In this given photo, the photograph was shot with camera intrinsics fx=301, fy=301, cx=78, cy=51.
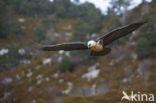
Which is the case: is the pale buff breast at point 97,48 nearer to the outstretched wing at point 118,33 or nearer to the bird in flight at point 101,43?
the bird in flight at point 101,43

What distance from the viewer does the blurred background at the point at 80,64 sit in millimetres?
26600

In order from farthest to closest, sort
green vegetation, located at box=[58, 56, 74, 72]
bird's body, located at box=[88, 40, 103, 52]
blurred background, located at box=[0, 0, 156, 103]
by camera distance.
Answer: green vegetation, located at box=[58, 56, 74, 72] → blurred background, located at box=[0, 0, 156, 103] → bird's body, located at box=[88, 40, 103, 52]

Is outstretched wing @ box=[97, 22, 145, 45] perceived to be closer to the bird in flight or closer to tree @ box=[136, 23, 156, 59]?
the bird in flight

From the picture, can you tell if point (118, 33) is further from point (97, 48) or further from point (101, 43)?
point (97, 48)

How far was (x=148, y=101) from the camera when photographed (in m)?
13.9

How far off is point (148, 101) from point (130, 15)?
28954 mm

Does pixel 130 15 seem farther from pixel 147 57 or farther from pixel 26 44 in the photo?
pixel 26 44

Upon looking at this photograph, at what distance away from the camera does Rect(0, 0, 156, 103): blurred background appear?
26.6m

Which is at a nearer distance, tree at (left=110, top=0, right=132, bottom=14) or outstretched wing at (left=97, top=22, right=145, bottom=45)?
outstretched wing at (left=97, top=22, right=145, bottom=45)

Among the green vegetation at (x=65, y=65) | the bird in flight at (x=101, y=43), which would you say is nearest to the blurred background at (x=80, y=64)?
the green vegetation at (x=65, y=65)

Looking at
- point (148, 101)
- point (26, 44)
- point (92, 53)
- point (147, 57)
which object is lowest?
point (148, 101)

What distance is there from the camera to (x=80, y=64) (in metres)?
36.1

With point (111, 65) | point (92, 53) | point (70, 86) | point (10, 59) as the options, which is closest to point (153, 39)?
point (111, 65)

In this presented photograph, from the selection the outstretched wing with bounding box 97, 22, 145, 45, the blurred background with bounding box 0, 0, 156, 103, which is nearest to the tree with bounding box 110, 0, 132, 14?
the blurred background with bounding box 0, 0, 156, 103
